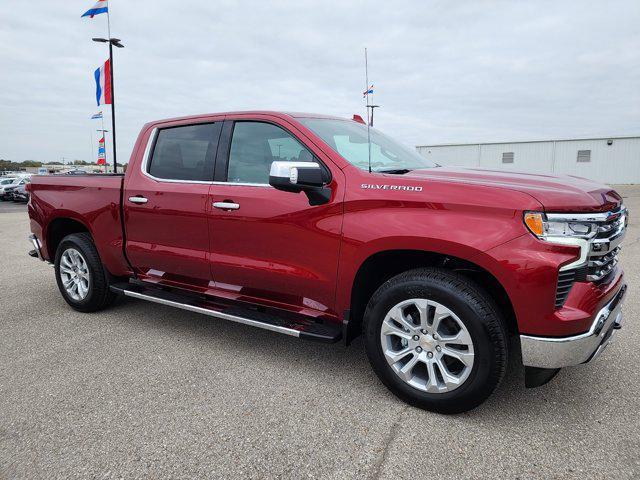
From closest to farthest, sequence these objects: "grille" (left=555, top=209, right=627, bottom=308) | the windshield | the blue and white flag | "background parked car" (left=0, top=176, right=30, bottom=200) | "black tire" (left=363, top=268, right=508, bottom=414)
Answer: "grille" (left=555, top=209, right=627, bottom=308) → "black tire" (left=363, top=268, right=508, bottom=414) → the windshield → the blue and white flag → "background parked car" (left=0, top=176, right=30, bottom=200)

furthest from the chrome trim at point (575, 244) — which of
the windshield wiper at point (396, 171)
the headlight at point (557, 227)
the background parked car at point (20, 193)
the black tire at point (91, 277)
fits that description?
the background parked car at point (20, 193)

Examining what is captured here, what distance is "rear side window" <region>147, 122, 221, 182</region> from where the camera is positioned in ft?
12.1

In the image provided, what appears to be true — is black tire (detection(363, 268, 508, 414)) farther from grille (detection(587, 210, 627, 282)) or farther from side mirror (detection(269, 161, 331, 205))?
side mirror (detection(269, 161, 331, 205))

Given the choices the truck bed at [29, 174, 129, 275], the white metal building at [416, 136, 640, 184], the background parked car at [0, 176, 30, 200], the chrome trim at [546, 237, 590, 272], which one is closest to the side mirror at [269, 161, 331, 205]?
the chrome trim at [546, 237, 590, 272]

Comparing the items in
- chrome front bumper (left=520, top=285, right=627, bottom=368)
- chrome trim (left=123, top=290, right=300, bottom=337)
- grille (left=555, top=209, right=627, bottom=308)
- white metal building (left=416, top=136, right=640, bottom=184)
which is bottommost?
chrome trim (left=123, top=290, right=300, bottom=337)

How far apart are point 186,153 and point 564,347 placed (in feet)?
10.0

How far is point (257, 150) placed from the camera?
3.48 m

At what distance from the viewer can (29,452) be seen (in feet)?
7.77

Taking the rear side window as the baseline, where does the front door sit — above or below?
below

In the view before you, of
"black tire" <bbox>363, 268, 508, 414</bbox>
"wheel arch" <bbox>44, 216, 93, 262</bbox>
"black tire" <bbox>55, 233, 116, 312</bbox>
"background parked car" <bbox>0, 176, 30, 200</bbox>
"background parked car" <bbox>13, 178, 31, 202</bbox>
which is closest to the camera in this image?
"black tire" <bbox>363, 268, 508, 414</bbox>

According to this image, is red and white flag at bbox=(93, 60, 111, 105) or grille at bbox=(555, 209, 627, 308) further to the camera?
red and white flag at bbox=(93, 60, 111, 105)

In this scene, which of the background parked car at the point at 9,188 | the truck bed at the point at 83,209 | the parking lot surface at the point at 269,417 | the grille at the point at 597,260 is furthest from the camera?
the background parked car at the point at 9,188

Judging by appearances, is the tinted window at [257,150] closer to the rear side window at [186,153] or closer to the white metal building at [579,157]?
the rear side window at [186,153]

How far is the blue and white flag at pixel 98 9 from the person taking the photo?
1630 centimetres
